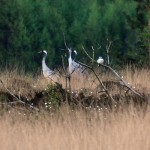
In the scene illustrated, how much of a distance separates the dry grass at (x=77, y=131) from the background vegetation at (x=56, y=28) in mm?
14906

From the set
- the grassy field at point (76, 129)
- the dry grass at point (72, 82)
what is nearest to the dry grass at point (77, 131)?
the grassy field at point (76, 129)

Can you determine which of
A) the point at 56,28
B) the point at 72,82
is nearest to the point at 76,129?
the point at 72,82

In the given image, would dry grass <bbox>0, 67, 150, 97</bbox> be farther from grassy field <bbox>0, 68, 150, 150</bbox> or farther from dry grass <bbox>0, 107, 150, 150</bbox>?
dry grass <bbox>0, 107, 150, 150</bbox>

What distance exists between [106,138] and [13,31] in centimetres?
2005

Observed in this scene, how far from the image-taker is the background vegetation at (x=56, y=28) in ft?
85.0

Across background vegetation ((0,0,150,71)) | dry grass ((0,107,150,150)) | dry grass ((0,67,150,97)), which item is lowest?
dry grass ((0,107,150,150))

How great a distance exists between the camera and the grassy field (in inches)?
307

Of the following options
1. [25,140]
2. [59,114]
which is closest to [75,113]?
[59,114]

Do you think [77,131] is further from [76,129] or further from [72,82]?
[72,82]

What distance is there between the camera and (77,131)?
→ 28.2 feet

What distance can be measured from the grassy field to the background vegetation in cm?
1464

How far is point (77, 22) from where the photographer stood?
29.6m

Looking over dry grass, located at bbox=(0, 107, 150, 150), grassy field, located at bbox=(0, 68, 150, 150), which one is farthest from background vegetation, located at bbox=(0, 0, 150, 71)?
dry grass, located at bbox=(0, 107, 150, 150)

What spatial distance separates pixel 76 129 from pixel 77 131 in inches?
7.1
